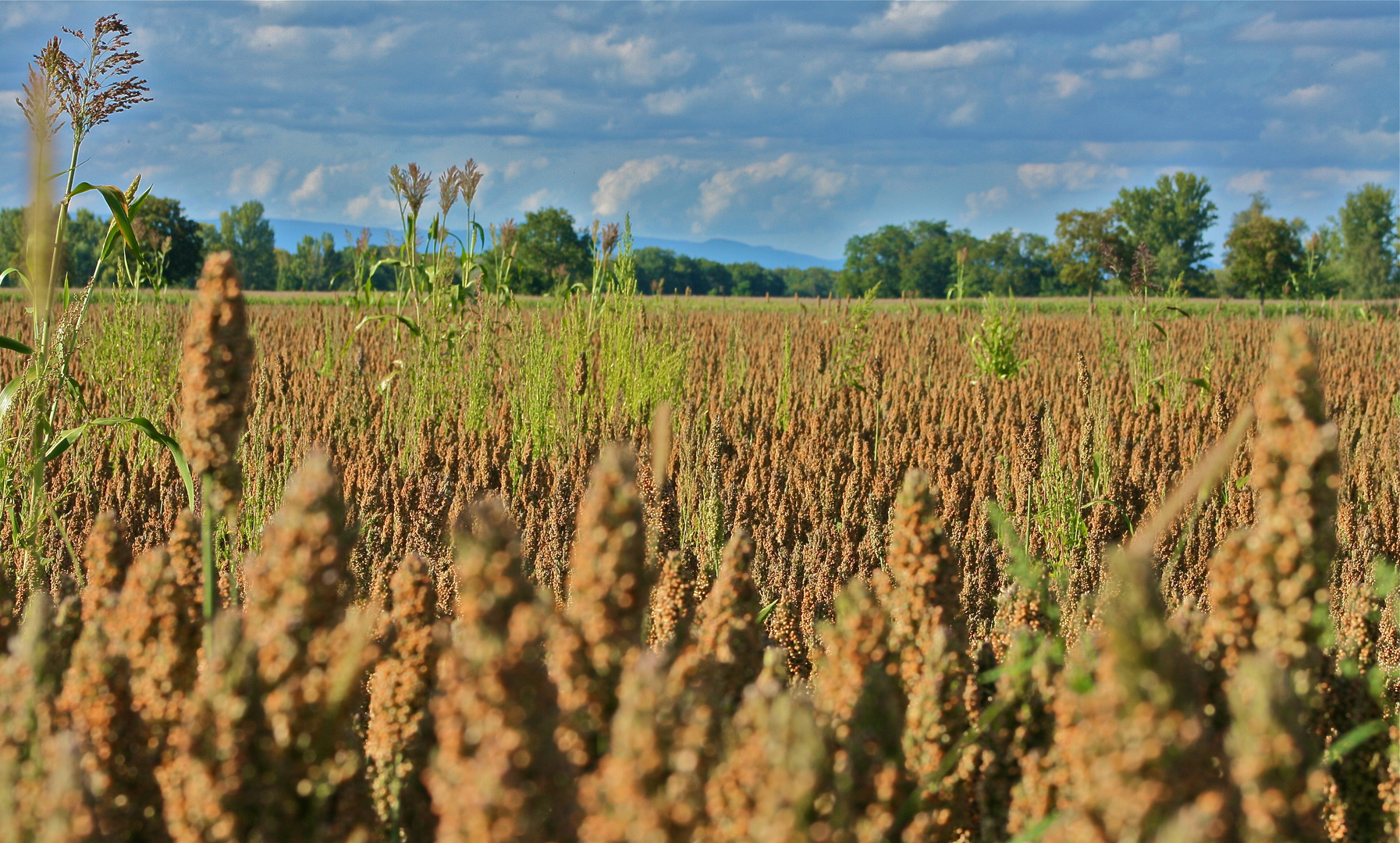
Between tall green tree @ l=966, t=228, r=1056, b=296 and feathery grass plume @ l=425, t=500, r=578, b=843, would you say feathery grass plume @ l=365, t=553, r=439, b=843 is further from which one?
tall green tree @ l=966, t=228, r=1056, b=296

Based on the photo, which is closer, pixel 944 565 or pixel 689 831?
pixel 689 831

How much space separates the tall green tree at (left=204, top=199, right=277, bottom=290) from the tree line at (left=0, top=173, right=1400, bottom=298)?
18cm

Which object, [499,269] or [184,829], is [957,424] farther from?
[184,829]

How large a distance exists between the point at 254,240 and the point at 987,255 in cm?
8071

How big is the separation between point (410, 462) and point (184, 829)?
13.7ft

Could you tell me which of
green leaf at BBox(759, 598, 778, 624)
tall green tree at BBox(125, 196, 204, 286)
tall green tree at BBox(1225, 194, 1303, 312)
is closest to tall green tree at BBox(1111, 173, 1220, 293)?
tall green tree at BBox(1225, 194, 1303, 312)

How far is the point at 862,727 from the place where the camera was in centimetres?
91

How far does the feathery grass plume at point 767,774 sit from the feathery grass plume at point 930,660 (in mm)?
271

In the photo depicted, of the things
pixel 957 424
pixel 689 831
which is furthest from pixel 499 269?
pixel 689 831

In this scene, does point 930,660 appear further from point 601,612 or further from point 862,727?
point 601,612

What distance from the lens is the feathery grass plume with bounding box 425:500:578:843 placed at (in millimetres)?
620

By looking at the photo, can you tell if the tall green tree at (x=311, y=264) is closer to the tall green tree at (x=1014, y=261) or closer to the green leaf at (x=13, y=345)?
the tall green tree at (x=1014, y=261)

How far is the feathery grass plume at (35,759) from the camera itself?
63cm

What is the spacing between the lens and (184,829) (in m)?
0.77
